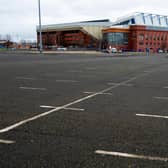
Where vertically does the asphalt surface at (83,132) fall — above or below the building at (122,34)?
below

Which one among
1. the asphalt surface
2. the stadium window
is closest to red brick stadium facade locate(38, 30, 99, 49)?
the stadium window

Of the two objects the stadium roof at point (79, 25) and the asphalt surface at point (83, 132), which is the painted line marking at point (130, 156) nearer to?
the asphalt surface at point (83, 132)

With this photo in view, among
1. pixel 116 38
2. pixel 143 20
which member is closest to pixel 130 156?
pixel 116 38

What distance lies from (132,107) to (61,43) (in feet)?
459

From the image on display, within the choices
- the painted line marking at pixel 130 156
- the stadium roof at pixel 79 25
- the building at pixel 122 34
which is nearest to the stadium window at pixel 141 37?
the building at pixel 122 34

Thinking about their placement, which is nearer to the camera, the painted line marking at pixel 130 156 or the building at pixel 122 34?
the painted line marking at pixel 130 156

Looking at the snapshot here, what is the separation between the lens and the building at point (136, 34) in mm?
116750

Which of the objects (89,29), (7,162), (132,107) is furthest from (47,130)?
(89,29)

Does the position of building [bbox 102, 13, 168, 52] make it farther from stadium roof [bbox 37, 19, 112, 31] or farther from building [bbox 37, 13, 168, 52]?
stadium roof [bbox 37, 19, 112, 31]

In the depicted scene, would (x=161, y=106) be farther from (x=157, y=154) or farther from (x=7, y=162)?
(x=7, y=162)

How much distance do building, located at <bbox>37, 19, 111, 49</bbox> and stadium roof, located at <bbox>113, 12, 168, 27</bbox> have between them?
9.47 meters

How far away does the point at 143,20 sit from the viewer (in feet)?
412

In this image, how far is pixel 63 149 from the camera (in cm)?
418

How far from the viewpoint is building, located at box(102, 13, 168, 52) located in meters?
117
